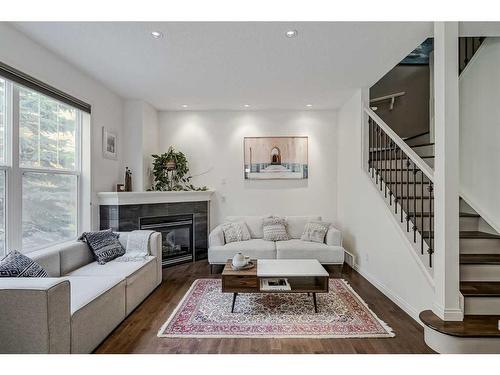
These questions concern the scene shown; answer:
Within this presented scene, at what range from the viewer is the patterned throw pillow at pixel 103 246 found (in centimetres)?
319

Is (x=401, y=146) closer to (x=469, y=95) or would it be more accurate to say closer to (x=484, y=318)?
(x=469, y=95)

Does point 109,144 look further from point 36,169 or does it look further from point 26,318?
point 26,318

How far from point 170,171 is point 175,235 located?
114cm

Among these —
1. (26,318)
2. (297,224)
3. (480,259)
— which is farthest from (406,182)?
(26,318)

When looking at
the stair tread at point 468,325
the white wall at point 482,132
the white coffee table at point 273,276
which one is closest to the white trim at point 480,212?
the white wall at point 482,132

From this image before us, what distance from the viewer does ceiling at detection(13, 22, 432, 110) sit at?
2484 millimetres

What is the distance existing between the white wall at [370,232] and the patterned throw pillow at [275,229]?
3.58 feet

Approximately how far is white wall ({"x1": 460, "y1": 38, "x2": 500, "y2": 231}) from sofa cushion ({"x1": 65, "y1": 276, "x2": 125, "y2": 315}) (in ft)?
12.9

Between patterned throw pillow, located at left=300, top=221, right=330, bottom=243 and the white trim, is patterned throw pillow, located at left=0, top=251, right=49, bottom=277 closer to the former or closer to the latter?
patterned throw pillow, located at left=300, top=221, right=330, bottom=243

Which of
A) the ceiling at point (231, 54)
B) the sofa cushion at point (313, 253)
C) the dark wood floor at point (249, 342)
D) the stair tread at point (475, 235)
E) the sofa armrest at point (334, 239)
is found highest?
the ceiling at point (231, 54)

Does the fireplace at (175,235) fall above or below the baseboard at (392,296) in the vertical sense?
above

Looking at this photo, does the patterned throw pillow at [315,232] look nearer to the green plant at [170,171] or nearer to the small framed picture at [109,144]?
the green plant at [170,171]

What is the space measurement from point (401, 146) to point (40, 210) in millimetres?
4079
